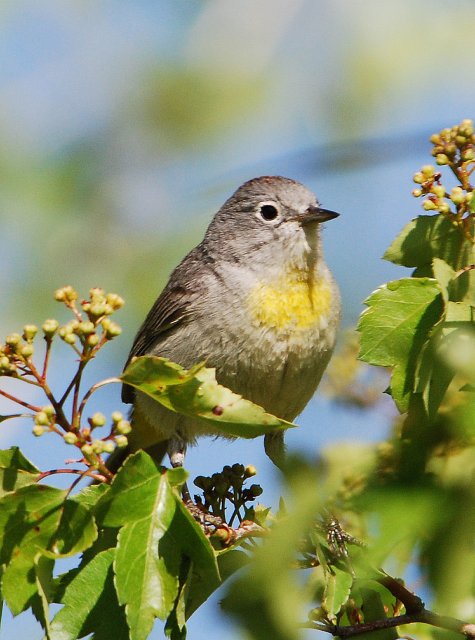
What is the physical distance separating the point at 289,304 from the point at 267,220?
2.59 ft

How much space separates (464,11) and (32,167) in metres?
2.83

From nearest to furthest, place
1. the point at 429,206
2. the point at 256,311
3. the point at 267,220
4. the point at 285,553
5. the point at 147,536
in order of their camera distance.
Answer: the point at 285,553, the point at 147,536, the point at 429,206, the point at 256,311, the point at 267,220

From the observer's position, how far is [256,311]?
429 cm

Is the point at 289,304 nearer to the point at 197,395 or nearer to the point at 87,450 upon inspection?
the point at 197,395

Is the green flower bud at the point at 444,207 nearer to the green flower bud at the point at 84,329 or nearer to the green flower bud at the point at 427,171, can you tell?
the green flower bud at the point at 427,171

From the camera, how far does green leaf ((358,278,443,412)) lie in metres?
2.34

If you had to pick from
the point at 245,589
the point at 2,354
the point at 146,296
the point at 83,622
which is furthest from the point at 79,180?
the point at 245,589

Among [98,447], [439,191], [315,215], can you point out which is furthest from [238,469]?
[315,215]

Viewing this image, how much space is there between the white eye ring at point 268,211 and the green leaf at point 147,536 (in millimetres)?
2854

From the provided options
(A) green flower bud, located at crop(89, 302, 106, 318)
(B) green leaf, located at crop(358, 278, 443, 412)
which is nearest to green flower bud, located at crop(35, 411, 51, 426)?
(A) green flower bud, located at crop(89, 302, 106, 318)

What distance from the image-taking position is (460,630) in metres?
2.35

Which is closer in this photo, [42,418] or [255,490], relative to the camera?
[42,418]

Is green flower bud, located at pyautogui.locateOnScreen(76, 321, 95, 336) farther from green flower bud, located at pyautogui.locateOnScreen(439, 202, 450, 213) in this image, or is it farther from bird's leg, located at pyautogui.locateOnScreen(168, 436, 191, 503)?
bird's leg, located at pyautogui.locateOnScreen(168, 436, 191, 503)

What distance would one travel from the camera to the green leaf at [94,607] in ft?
7.95
